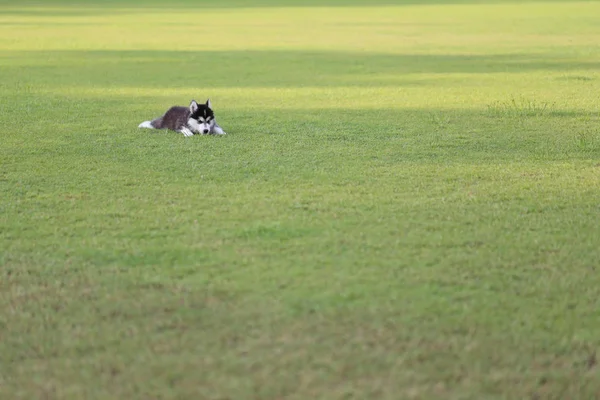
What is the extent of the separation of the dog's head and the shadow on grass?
5031 mm

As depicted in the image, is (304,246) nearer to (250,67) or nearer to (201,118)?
(201,118)

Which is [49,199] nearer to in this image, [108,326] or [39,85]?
[108,326]

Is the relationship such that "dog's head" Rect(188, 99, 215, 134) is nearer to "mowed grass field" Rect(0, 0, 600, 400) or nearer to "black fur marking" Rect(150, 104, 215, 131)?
"black fur marking" Rect(150, 104, 215, 131)

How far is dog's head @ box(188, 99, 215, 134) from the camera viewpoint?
933cm

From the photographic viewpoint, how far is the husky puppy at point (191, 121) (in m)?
9.34

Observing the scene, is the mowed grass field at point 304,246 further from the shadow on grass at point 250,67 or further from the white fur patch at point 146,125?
the shadow on grass at point 250,67

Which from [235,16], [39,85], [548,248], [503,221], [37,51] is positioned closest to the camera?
[548,248]

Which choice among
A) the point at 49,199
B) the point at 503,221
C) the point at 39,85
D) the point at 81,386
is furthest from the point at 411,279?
the point at 39,85

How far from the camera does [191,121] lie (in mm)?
9422

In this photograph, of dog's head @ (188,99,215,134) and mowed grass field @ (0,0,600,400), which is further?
dog's head @ (188,99,215,134)

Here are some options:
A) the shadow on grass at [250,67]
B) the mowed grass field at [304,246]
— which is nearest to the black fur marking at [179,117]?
the mowed grass field at [304,246]

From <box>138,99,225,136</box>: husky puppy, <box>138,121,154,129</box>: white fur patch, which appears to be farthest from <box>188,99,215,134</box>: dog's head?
<box>138,121,154,129</box>: white fur patch

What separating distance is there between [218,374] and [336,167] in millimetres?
4214

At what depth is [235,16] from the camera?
1350 inches
